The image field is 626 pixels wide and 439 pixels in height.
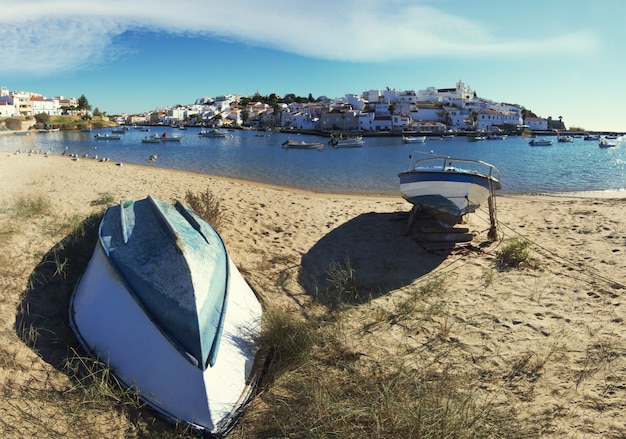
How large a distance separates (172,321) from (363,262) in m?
3.98

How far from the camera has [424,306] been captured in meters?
5.29

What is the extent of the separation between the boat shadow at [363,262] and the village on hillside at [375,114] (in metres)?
79.3

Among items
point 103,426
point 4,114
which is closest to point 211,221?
point 103,426

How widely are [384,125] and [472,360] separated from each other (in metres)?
85.6

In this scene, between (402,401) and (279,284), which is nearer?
(402,401)

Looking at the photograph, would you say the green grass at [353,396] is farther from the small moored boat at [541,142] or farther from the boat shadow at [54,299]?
the small moored boat at [541,142]

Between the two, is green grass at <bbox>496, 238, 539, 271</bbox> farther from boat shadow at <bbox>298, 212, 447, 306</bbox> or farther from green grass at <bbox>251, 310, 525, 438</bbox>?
green grass at <bbox>251, 310, 525, 438</bbox>

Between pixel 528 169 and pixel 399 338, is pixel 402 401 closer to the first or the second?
pixel 399 338

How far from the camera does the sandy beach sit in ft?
11.0

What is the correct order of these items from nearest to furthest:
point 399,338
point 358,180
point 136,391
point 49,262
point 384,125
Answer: point 136,391 → point 399,338 → point 49,262 → point 358,180 → point 384,125

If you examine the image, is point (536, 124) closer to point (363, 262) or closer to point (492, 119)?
point (492, 119)

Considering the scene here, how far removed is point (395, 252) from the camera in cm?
738

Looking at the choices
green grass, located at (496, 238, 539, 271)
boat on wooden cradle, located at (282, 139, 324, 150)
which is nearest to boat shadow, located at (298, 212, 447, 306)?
green grass, located at (496, 238, 539, 271)

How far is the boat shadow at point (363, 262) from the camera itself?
584 cm
